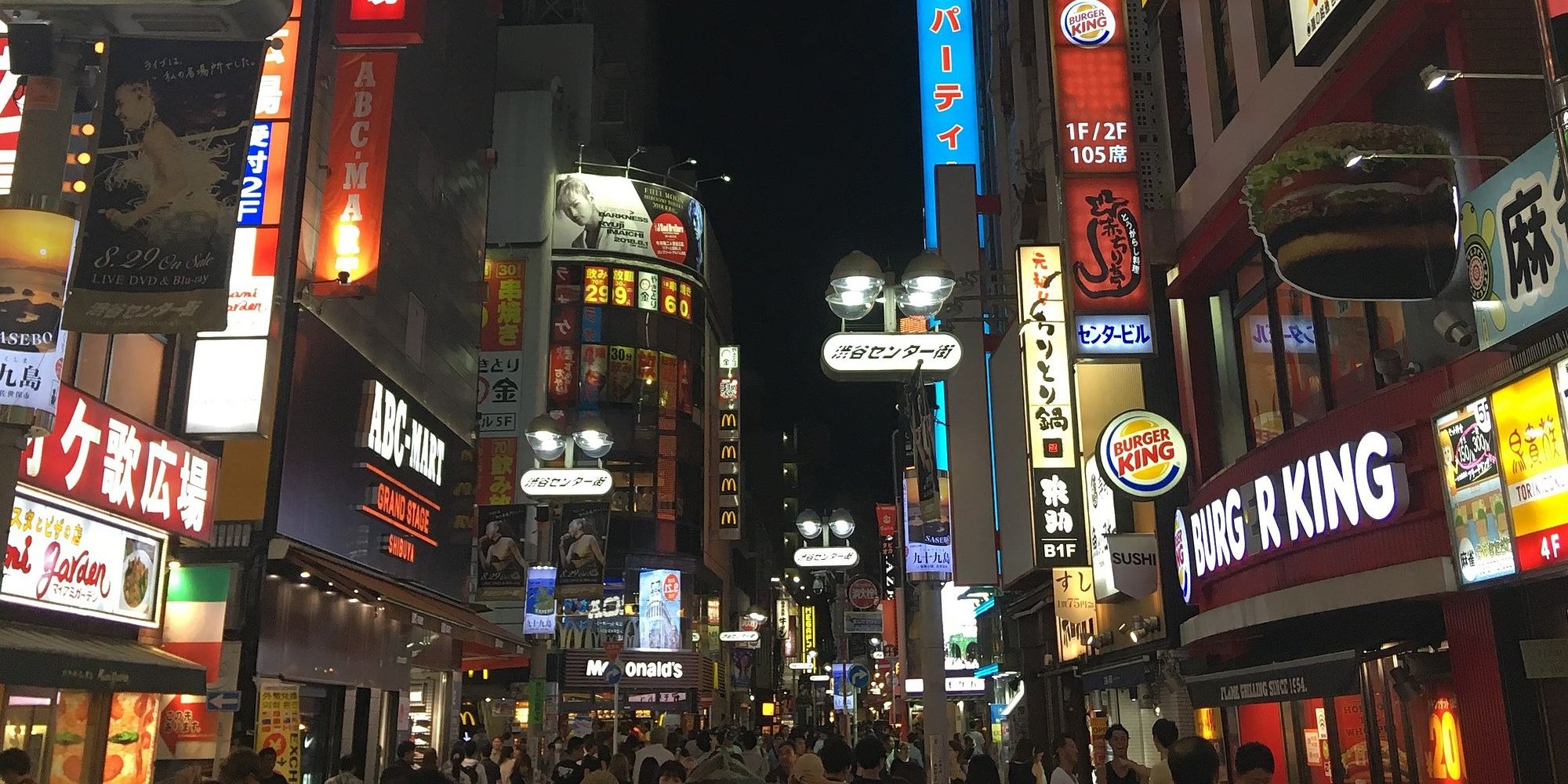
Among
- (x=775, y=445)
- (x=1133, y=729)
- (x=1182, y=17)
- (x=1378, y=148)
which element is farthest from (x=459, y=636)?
(x=775, y=445)

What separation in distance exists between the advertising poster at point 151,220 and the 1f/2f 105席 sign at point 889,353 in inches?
223

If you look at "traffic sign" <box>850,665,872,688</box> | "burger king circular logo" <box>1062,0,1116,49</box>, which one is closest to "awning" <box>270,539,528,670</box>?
"traffic sign" <box>850,665,872,688</box>

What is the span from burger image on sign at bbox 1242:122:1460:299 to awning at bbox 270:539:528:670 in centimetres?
1397

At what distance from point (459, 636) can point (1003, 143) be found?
19321 millimetres

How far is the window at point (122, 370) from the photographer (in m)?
13.8

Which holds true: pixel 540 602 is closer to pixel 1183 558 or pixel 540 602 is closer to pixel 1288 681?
pixel 1183 558

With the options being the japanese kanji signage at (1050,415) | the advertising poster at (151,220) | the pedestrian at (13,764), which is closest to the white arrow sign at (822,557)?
the japanese kanji signage at (1050,415)

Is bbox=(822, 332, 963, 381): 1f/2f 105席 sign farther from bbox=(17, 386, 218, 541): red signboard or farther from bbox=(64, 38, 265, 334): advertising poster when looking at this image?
bbox=(17, 386, 218, 541): red signboard

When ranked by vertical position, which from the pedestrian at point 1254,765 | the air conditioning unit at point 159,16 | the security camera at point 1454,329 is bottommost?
the pedestrian at point 1254,765

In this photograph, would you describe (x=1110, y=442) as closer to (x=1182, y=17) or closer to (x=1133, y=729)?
(x=1182, y=17)

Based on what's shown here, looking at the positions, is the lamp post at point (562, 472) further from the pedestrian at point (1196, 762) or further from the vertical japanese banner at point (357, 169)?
Answer: the pedestrian at point (1196, 762)

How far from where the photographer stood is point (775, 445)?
114750 mm

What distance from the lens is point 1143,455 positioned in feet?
49.2

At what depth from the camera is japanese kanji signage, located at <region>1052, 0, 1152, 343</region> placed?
605 inches
